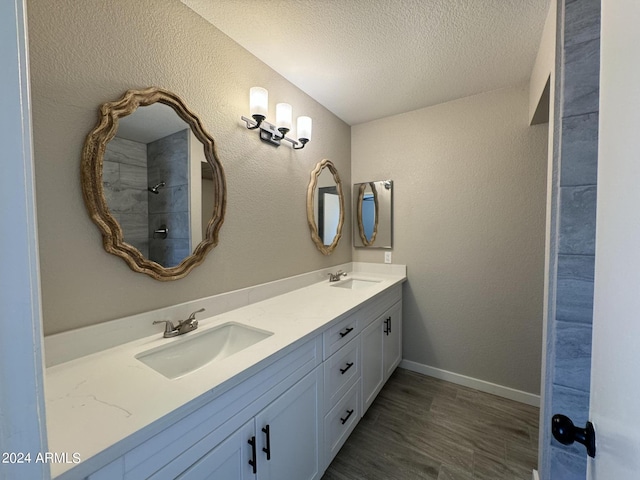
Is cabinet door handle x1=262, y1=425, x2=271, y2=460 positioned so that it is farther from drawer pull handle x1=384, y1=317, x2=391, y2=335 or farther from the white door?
drawer pull handle x1=384, y1=317, x2=391, y2=335

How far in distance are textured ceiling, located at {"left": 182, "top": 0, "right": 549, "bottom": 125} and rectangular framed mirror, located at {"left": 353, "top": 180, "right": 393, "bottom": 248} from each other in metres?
0.82

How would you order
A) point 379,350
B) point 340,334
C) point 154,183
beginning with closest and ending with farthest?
point 154,183 < point 340,334 < point 379,350

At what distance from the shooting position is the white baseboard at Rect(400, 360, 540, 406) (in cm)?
200

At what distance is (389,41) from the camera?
1.54 meters

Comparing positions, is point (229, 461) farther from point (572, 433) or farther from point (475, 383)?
point (475, 383)

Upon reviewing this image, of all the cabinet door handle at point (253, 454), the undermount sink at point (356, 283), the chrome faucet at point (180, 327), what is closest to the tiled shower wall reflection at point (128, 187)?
the chrome faucet at point (180, 327)

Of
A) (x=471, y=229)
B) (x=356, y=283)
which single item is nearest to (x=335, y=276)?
(x=356, y=283)

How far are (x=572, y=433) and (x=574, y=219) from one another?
2.58 feet

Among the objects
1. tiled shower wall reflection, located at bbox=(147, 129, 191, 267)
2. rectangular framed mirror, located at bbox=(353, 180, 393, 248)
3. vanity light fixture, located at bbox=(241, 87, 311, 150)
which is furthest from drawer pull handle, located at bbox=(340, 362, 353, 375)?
vanity light fixture, located at bbox=(241, 87, 311, 150)

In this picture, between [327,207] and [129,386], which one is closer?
[129,386]

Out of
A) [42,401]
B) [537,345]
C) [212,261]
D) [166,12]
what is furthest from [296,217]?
[537,345]

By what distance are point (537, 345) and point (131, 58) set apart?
3.02m

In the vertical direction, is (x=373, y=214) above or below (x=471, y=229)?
above

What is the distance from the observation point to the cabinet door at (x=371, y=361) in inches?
68.6
